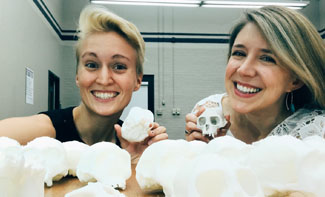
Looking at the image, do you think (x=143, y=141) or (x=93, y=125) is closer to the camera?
(x=143, y=141)

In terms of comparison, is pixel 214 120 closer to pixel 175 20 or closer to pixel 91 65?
pixel 91 65

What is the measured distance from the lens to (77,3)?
586 centimetres

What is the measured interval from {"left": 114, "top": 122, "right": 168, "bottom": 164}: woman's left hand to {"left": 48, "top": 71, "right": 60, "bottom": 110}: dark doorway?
407cm

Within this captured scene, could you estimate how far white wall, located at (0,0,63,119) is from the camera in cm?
286

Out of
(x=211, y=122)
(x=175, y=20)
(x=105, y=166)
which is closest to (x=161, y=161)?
(x=105, y=166)

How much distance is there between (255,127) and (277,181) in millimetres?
868

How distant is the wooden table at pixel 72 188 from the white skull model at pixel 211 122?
469mm

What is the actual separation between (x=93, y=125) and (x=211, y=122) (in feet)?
1.92

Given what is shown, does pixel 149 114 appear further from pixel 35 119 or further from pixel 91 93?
pixel 35 119

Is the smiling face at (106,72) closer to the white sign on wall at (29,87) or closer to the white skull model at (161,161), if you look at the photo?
the white skull model at (161,161)

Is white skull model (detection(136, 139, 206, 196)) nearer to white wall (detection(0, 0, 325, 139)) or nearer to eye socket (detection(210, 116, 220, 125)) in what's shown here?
eye socket (detection(210, 116, 220, 125))

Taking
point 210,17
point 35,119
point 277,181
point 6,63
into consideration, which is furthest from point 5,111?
point 210,17

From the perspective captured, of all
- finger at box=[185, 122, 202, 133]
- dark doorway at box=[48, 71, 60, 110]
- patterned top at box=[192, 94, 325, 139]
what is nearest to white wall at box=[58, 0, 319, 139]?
dark doorway at box=[48, 71, 60, 110]

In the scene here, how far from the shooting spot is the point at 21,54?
11.0ft
